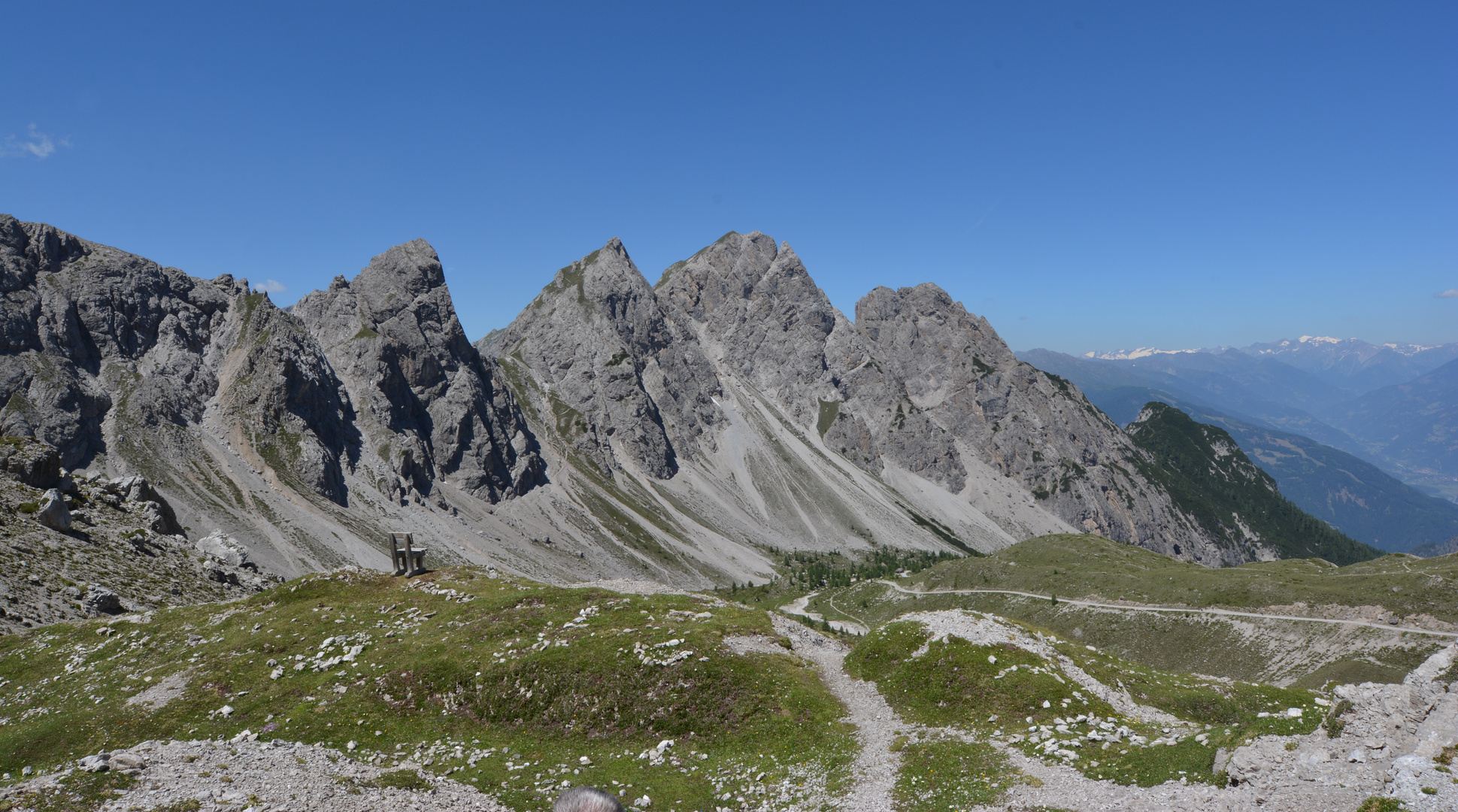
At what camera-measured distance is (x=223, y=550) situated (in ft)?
241

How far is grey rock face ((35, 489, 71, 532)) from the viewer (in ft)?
184

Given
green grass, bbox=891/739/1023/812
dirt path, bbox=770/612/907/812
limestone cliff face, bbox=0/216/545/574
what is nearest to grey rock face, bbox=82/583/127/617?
dirt path, bbox=770/612/907/812

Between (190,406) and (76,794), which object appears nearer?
(76,794)

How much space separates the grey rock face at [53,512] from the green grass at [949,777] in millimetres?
71368

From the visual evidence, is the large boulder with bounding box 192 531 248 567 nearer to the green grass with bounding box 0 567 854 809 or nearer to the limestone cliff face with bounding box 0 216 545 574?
the green grass with bounding box 0 567 854 809

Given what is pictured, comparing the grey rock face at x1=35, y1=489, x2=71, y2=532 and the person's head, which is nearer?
the person's head

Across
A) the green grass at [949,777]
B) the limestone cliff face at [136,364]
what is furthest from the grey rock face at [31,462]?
the limestone cliff face at [136,364]

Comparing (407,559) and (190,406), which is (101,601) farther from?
(190,406)

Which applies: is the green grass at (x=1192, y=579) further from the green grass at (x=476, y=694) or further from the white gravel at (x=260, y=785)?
the white gravel at (x=260, y=785)

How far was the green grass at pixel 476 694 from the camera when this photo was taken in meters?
28.5

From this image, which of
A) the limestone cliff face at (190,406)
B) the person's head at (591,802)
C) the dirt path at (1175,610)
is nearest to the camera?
the person's head at (591,802)

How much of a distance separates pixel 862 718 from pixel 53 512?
69.3m

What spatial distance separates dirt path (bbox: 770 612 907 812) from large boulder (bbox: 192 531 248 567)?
6182 cm

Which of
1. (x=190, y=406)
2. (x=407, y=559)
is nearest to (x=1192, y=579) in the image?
(x=407, y=559)
